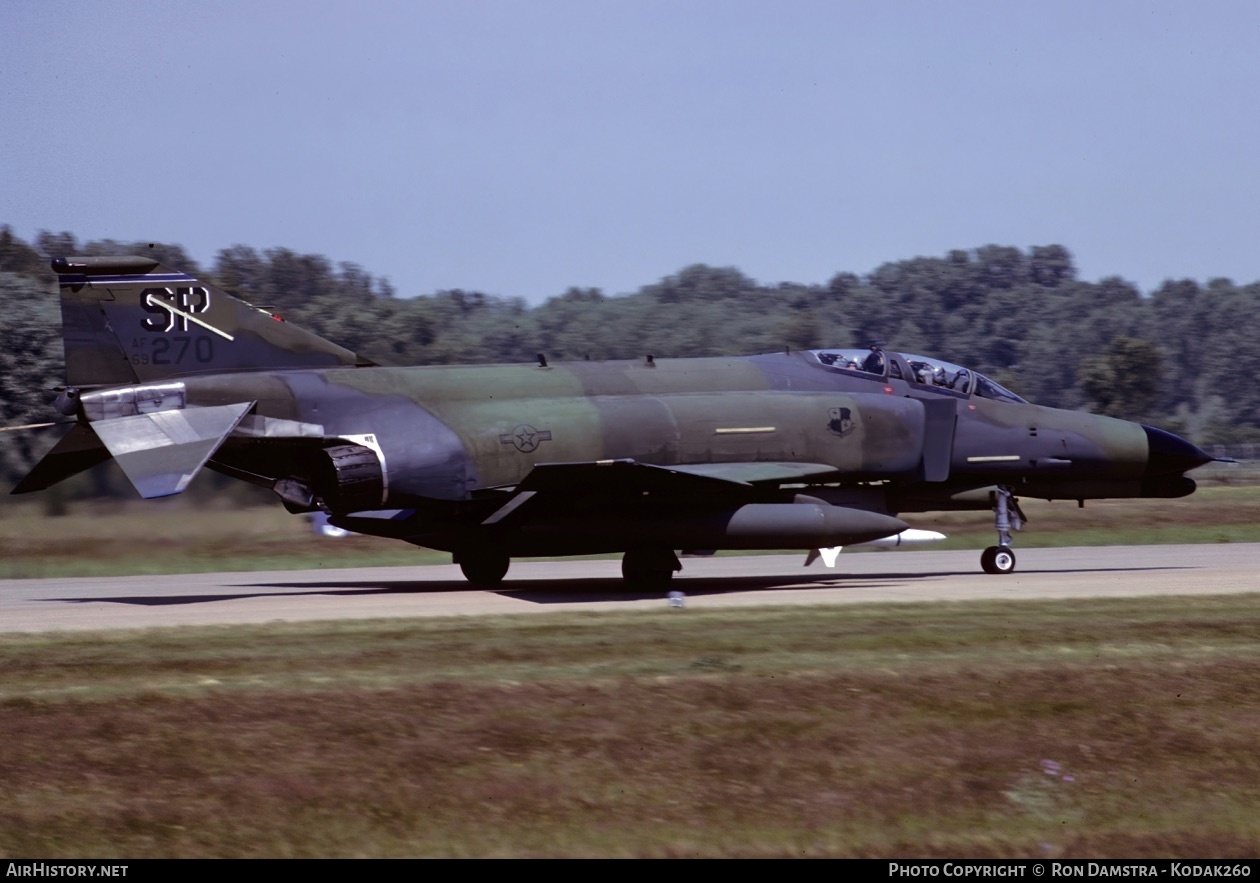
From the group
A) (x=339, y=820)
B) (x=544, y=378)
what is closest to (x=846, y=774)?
(x=339, y=820)

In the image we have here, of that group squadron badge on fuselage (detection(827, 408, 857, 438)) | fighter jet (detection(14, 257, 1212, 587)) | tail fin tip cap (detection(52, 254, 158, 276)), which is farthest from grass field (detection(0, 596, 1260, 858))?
squadron badge on fuselage (detection(827, 408, 857, 438))

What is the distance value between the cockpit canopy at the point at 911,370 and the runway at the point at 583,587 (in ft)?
9.94

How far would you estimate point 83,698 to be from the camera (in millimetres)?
11844

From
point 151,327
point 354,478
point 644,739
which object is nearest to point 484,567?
point 354,478

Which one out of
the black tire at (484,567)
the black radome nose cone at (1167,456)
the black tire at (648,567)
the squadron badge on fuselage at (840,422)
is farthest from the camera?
the black radome nose cone at (1167,456)

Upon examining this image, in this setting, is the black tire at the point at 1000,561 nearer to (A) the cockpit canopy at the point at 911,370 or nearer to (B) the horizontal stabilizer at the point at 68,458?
(A) the cockpit canopy at the point at 911,370

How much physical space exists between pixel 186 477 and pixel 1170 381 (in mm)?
117948

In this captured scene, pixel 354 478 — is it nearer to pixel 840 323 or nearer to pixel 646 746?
pixel 646 746

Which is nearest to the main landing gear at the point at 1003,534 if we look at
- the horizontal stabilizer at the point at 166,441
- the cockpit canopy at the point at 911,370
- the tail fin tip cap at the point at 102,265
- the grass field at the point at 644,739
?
the cockpit canopy at the point at 911,370

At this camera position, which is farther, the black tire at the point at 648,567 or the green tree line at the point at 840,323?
the green tree line at the point at 840,323

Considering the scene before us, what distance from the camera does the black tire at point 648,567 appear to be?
69.3 ft

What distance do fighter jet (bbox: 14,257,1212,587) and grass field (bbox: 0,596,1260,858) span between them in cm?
542

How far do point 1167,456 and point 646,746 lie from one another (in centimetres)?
1560

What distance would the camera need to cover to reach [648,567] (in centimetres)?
2120
